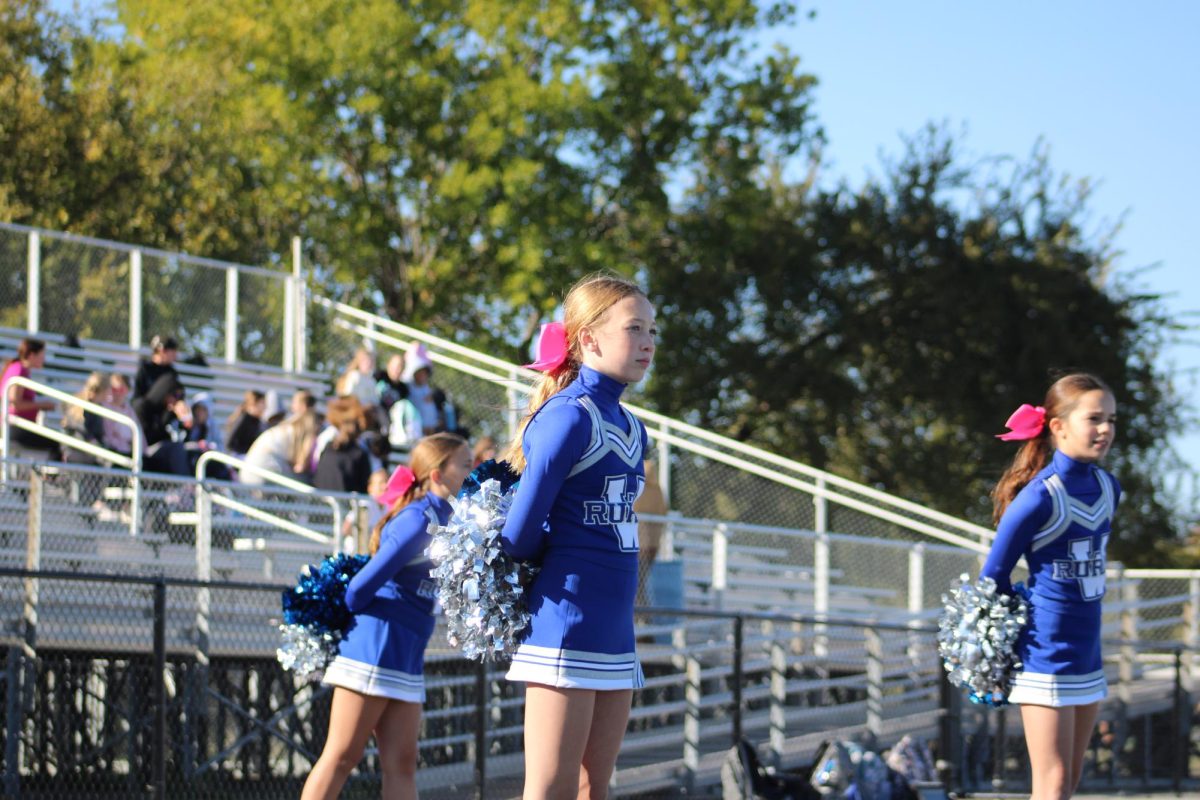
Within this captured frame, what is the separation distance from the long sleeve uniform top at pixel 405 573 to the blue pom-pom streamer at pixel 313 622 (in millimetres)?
125

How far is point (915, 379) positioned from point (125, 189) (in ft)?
48.7

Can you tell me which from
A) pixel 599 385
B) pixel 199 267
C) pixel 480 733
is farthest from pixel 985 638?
A: pixel 199 267

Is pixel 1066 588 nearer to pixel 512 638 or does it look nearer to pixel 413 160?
pixel 512 638

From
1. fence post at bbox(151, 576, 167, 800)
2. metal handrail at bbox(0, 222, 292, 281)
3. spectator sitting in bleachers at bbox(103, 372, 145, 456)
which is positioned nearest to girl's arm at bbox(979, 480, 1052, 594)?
fence post at bbox(151, 576, 167, 800)

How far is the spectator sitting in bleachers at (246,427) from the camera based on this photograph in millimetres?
14148

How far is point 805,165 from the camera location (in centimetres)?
3425

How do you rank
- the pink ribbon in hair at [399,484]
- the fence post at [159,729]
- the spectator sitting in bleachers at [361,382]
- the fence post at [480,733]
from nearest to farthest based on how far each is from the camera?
the pink ribbon in hair at [399,484] < the fence post at [159,729] < the fence post at [480,733] < the spectator sitting in bleachers at [361,382]

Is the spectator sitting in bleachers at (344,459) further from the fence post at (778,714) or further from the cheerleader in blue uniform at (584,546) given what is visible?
the cheerleader in blue uniform at (584,546)

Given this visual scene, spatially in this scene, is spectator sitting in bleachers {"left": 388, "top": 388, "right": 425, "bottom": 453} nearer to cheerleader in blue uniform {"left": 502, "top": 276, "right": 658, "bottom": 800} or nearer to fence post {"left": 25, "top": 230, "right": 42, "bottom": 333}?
fence post {"left": 25, "top": 230, "right": 42, "bottom": 333}

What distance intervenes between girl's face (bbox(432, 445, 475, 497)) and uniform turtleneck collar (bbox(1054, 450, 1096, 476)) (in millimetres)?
2242

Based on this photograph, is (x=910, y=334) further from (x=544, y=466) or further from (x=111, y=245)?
(x=544, y=466)

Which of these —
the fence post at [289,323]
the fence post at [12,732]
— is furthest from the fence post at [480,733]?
the fence post at [289,323]

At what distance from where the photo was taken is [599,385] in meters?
4.82

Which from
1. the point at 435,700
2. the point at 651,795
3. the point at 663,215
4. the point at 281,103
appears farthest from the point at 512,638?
the point at 663,215
